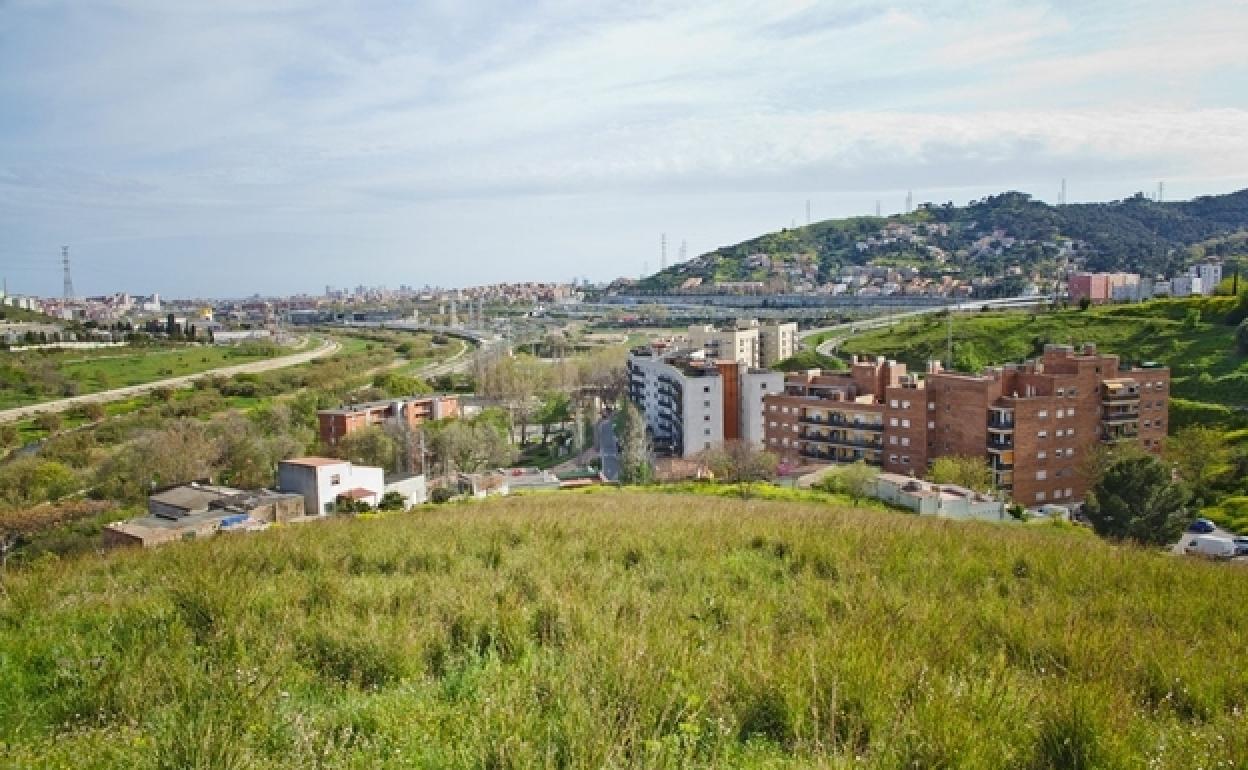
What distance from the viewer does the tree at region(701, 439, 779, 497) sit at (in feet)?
92.7

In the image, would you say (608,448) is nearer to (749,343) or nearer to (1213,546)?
(749,343)

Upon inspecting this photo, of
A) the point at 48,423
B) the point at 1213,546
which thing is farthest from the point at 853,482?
the point at 48,423

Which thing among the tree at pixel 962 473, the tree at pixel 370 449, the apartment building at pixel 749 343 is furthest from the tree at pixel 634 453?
the apartment building at pixel 749 343

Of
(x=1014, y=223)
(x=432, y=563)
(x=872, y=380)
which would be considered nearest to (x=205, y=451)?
(x=872, y=380)

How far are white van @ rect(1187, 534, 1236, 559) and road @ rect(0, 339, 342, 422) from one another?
2267 inches

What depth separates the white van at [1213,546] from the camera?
768 inches

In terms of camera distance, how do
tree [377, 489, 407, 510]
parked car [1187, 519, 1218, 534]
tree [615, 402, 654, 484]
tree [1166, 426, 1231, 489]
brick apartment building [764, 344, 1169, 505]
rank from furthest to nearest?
tree [615, 402, 654, 484], brick apartment building [764, 344, 1169, 505], tree [1166, 426, 1231, 489], parked car [1187, 519, 1218, 534], tree [377, 489, 407, 510]

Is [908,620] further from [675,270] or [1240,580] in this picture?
[675,270]

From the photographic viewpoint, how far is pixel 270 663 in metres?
3.38

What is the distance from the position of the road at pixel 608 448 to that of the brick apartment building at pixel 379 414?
8461mm

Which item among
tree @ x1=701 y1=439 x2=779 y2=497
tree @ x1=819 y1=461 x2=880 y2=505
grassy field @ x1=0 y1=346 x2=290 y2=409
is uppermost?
grassy field @ x1=0 y1=346 x2=290 y2=409

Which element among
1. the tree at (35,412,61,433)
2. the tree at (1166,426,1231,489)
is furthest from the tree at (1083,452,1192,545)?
the tree at (35,412,61,433)

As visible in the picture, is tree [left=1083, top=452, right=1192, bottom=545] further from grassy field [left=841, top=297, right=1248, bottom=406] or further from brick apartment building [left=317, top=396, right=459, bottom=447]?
brick apartment building [left=317, top=396, right=459, bottom=447]

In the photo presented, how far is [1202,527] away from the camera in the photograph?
23.1 metres
